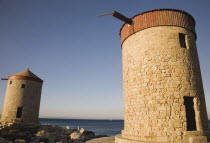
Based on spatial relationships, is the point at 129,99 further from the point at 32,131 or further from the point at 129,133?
the point at 32,131

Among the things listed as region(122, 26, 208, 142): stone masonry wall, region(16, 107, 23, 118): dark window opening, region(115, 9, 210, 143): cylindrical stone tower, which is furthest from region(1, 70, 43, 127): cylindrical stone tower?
region(122, 26, 208, 142): stone masonry wall

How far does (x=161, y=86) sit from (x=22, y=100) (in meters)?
17.3

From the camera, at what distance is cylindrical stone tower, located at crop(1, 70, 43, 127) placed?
17859 mm

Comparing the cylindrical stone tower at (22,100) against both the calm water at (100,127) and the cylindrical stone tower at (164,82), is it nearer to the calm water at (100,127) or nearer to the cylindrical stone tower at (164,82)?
the cylindrical stone tower at (164,82)

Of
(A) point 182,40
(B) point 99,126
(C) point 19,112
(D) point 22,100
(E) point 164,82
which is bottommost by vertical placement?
(B) point 99,126

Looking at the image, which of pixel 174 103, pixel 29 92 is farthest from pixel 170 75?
pixel 29 92

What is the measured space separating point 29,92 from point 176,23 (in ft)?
59.5

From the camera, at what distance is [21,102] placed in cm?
1817

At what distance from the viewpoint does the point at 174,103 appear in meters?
6.68

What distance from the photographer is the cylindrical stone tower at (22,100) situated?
1786 cm

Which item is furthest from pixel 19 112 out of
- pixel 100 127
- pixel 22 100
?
pixel 100 127

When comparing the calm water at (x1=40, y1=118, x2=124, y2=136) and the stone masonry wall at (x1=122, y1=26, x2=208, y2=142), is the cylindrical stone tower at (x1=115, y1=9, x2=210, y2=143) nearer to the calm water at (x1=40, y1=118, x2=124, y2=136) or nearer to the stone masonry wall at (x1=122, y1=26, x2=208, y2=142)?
the stone masonry wall at (x1=122, y1=26, x2=208, y2=142)

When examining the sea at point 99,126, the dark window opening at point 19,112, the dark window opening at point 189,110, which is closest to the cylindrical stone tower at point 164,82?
the dark window opening at point 189,110

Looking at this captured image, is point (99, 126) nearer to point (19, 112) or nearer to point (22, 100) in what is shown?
point (19, 112)
